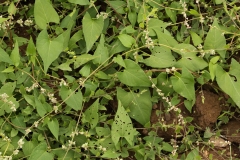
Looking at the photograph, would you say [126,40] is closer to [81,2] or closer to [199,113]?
[81,2]

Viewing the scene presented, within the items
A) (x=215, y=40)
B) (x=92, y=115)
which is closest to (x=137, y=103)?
(x=92, y=115)

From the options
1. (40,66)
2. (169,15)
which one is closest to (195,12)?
(169,15)

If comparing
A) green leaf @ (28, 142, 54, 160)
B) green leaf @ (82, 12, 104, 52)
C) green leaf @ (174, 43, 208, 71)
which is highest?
green leaf @ (82, 12, 104, 52)

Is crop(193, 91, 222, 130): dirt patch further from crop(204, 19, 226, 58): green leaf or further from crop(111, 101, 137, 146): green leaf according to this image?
crop(111, 101, 137, 146): green leaf

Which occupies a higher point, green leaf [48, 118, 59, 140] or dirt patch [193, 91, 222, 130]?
green leaf [48, 118, 59, 140]

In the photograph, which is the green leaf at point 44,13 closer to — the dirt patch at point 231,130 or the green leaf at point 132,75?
the green leaf at point 132,75

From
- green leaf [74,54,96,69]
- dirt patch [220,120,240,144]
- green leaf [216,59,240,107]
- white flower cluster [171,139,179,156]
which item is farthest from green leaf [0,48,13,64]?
dirt patch [220,120,240,144]

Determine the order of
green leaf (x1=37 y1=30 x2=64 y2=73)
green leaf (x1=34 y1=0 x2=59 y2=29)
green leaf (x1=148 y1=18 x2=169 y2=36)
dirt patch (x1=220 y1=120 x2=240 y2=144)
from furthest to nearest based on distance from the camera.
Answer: dirt patch (x1=220 y1=120 x2=240 y2=144), green leaf (x1=148 y1=18 x2=169 y2=36), green leaf (x1=34 y1=0 x2=59 y2=29), green leaf (x1=37 y1=30 x2=64 y2=73)

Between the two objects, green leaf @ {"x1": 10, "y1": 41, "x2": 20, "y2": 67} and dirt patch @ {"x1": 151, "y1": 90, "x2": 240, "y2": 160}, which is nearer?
green leaf @ {"x1": 10, "y1": 41, "x2": 20, "y2": 67}
